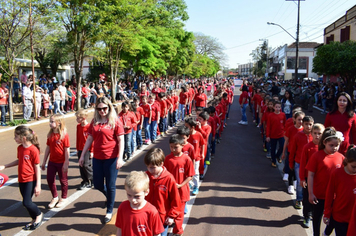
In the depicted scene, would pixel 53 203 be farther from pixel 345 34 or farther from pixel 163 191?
pixel 345 34

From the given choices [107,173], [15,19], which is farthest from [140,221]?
[15,19]

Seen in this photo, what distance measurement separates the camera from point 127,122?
8.13m

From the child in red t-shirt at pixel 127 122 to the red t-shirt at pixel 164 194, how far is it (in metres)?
4.46

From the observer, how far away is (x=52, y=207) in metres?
5.46

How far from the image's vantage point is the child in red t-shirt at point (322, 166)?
3.94 metres

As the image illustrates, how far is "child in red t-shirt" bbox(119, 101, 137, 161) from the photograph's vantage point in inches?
320

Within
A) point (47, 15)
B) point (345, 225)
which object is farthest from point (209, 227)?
point (47, 15)

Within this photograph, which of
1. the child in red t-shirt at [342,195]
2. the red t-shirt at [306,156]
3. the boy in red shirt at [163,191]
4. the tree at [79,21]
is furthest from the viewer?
the tree at [79,21]

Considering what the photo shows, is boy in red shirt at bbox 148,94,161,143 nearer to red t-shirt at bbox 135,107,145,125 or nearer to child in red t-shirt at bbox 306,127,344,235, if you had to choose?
red t-shirt at bbox 135,107,145,125

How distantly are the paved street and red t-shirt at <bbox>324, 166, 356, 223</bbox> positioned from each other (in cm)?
130

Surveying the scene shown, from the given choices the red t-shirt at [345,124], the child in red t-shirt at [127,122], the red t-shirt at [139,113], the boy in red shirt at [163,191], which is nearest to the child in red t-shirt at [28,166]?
the boy in red shirt at [163,191]

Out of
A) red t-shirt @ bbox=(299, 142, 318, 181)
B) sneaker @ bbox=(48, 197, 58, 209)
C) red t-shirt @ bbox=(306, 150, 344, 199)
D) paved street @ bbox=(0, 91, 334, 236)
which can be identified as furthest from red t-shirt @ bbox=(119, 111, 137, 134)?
red t-shirt @ bbox=(306, 150, 344, 199)

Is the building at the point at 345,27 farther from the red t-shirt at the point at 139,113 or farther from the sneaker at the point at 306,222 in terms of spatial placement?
the sneaker at the point at 306,222

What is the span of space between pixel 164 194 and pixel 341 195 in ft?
6.52
